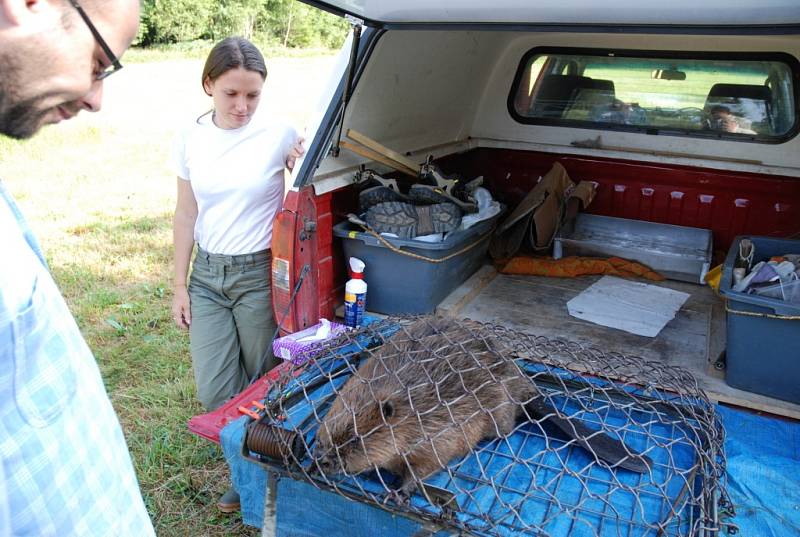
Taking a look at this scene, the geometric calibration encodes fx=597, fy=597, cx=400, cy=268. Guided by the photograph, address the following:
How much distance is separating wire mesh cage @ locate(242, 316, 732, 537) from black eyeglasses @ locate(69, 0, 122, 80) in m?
1.36

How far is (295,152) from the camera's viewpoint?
10.2 feet

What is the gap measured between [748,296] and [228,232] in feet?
8.40

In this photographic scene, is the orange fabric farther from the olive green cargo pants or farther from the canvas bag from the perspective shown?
the olive green cargo pants

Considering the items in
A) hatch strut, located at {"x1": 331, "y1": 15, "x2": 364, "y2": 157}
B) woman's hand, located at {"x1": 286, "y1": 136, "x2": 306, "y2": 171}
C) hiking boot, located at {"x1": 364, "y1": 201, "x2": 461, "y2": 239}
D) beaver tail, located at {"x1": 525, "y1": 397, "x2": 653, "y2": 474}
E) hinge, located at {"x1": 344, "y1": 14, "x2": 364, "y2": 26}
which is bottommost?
beaver tail, located at {"x1": 525, "y1": 397, "x2": 653, "y2": 474}

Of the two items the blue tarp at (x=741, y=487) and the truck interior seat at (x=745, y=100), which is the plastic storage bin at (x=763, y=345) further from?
the truck interior seat at (x=745, y=100)

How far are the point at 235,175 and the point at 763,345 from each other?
2.67 meters

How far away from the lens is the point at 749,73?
4.53 m

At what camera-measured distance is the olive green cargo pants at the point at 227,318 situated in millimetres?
3246

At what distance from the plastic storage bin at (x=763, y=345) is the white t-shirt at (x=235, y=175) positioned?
2334 millimetres

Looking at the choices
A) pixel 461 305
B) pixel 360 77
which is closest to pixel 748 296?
pixel 461 305

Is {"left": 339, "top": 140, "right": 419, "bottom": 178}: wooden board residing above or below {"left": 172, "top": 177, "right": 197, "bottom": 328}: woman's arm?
above

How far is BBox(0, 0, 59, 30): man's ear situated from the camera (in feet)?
3.28

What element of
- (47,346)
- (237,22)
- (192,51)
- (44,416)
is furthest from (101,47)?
(237,22)

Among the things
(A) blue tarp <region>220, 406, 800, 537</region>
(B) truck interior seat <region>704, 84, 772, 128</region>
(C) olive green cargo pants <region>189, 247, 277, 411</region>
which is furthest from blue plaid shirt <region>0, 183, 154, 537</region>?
(B) truck interior seat <region>704, 84, 772, 128</region>
